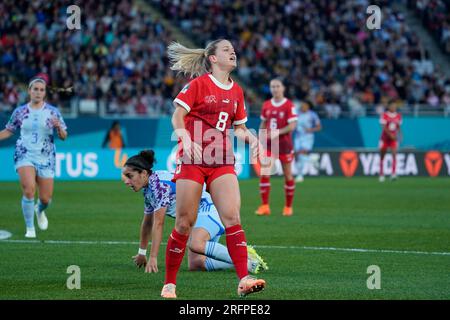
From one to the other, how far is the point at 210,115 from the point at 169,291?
5.42ft

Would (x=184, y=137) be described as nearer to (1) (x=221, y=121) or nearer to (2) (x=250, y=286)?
→ (1) (x=221, y=121)

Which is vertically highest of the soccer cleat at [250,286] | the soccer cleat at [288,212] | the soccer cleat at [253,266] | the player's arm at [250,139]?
the player's arm at [250,139]

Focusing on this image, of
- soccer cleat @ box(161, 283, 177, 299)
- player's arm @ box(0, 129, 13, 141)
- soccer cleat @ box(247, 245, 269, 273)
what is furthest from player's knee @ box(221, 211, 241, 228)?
player's arm @ box(0, 129, 13, 141)

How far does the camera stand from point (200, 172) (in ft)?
29.5

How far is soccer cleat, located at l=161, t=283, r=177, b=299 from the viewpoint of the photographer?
888 cm

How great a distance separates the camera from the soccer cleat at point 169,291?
8.88 metres

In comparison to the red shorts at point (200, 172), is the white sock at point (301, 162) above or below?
below

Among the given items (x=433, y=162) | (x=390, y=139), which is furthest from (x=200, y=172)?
(x=433, y=162)

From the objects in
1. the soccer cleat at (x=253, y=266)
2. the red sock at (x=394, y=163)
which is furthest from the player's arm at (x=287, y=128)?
the red sock at (x=394, y=163)

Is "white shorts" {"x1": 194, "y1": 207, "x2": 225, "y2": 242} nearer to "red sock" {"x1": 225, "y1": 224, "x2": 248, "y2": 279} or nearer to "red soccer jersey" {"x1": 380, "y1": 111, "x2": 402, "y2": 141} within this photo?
"red sock" {"x1": 225, "y1": 224, "x2": 248, "y2": 279}

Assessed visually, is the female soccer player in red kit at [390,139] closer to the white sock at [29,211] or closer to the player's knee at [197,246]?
the white sock at [29,211]

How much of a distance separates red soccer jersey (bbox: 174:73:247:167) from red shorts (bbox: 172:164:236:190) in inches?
1.9

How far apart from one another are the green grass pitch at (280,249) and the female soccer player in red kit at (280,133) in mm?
505
